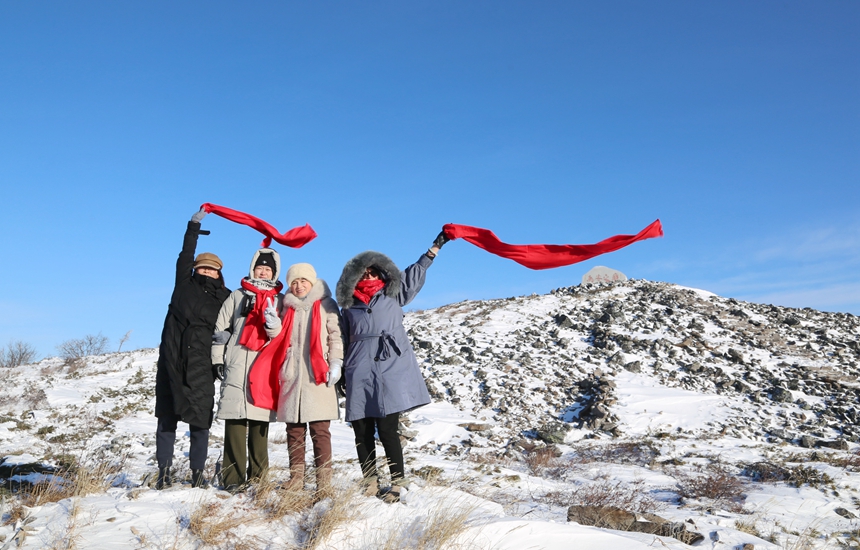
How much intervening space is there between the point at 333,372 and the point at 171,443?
1.44 meters

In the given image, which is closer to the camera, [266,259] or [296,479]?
[296,479]

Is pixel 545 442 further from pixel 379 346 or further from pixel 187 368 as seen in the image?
pixel 187 368

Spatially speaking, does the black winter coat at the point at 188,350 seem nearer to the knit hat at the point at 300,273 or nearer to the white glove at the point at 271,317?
the white glove at the point at 271,317

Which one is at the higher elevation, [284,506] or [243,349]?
[243,349]

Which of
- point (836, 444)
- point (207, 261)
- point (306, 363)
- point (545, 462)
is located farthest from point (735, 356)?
point (207, 261)

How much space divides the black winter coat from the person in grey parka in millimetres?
1120

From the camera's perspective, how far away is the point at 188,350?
4.32 metres

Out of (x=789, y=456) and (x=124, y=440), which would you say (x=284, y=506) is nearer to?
(x=124, y=440)

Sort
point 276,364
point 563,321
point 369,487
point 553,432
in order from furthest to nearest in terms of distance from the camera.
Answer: point 563,321, point 553,432, point 276,364, point 369,487

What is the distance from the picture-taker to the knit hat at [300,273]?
436cm

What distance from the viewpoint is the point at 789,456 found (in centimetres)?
861

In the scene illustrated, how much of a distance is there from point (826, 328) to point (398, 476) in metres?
18.0

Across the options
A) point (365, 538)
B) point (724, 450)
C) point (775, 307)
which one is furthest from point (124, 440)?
point (775, 307)

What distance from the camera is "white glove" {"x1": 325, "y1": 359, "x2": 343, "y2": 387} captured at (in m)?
4.09
